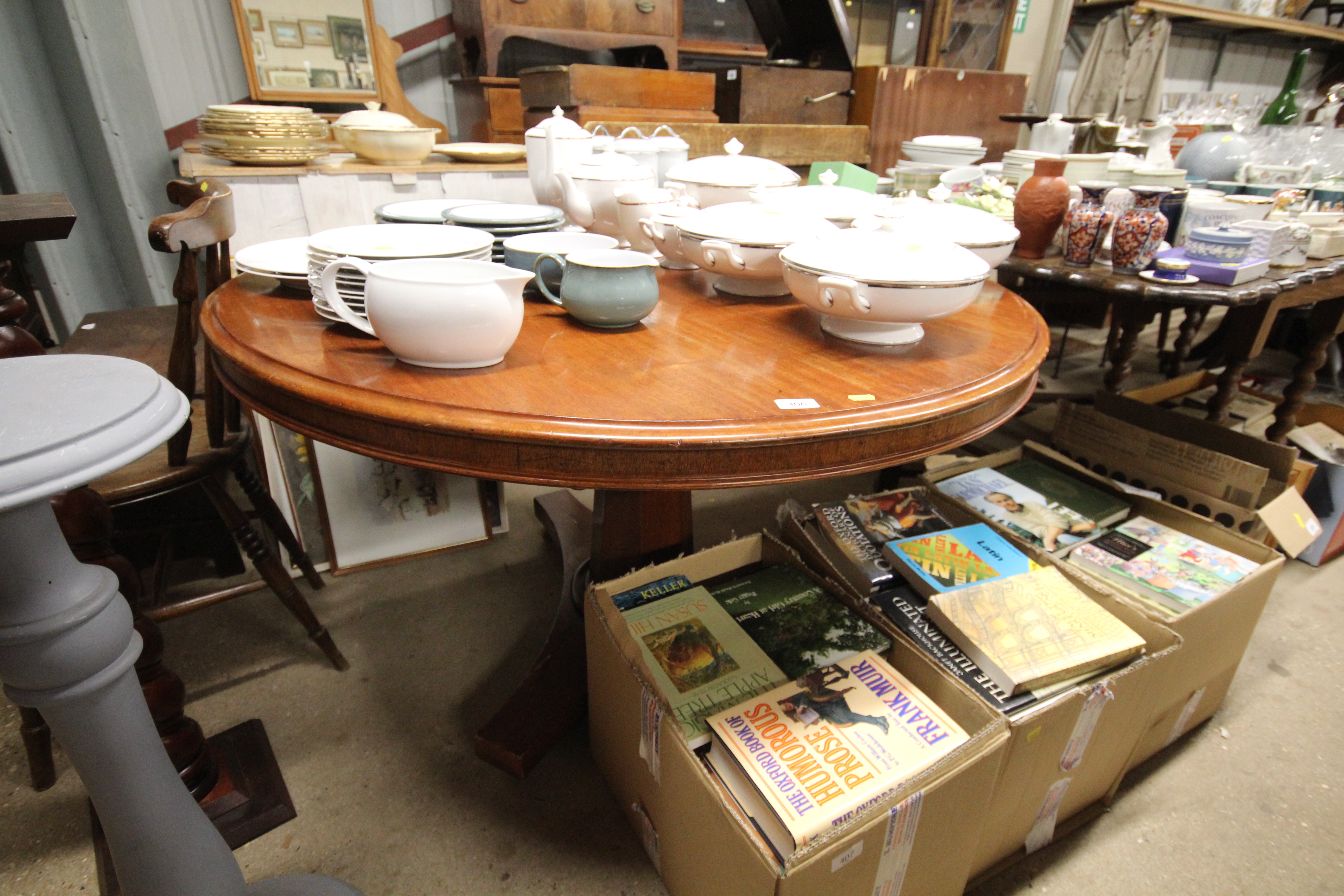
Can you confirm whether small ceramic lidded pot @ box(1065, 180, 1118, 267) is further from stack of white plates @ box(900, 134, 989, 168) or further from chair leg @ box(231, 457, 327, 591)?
chair leg @ box(231, 457, 327, 591)

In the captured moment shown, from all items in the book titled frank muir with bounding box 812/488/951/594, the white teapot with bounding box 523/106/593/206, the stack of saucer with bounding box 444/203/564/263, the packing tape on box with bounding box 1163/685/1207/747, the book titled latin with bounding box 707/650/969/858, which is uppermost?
the white teapot with bounding box 523/106/593/206

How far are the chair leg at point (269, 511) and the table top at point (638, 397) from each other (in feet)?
1.95

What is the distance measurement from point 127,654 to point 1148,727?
1518 millimetres

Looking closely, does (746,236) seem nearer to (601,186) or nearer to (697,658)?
(601,186)

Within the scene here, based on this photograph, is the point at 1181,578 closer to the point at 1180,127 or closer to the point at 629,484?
the point at 629,484

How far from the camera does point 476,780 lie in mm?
1289

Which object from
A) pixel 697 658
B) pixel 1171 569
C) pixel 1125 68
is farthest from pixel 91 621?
pixel 1125 68

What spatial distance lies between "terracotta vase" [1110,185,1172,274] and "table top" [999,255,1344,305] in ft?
0.10

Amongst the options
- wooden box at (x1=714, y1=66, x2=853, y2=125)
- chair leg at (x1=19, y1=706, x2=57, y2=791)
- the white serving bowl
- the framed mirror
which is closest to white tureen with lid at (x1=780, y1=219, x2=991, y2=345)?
the white serving bowl

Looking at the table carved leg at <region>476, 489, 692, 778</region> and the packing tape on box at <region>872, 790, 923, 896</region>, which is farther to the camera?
the table carved leg at <region>476, 489, 692, 778</region>

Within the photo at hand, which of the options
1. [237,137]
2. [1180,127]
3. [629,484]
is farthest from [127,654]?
[1180,127]

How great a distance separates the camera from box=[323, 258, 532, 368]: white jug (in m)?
0.71

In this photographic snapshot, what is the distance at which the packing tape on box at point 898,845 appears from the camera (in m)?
0.83

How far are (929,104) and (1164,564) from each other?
2.04m
